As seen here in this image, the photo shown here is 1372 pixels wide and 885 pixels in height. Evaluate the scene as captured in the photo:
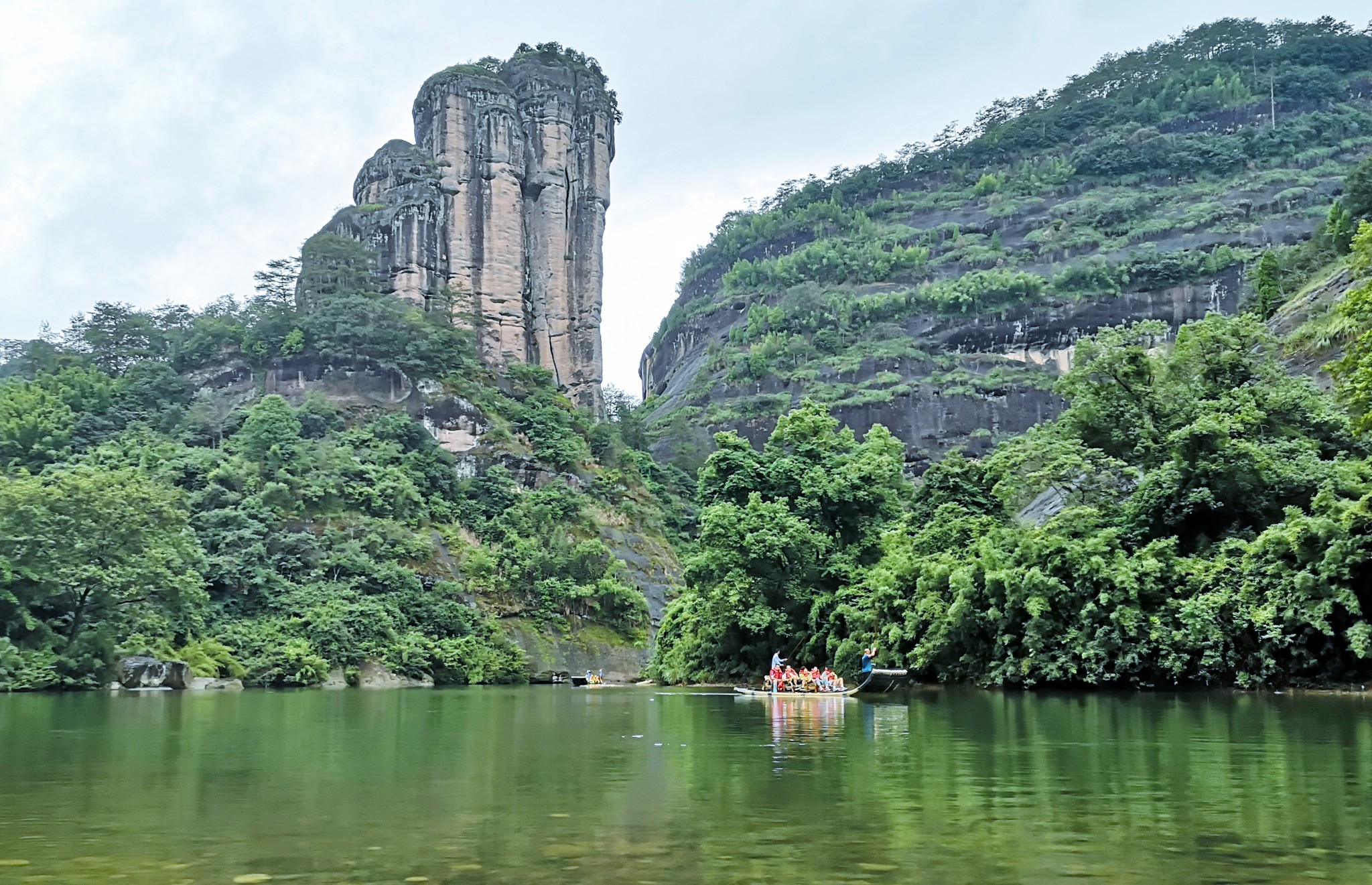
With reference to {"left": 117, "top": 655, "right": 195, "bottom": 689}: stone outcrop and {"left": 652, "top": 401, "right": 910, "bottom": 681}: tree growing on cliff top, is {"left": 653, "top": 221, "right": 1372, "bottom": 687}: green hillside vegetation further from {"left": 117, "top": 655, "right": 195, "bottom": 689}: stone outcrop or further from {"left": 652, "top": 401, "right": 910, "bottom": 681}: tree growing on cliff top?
{"left": 117, "top": 655, "right": 195, "bottom": 689}: stone outcrop

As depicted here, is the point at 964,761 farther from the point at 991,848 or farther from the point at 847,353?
the point at 847,353

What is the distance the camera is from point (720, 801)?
32.3ft

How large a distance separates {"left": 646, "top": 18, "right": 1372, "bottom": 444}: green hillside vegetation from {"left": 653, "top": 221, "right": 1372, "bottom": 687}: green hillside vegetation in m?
54.3

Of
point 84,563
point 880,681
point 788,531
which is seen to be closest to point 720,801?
point 880,681

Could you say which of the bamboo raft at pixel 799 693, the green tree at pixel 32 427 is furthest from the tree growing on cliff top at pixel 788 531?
the green tree at pixel 32 427

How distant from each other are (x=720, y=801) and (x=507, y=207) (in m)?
75.8

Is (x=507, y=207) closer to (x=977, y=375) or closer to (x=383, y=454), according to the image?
(x=383, y=454)

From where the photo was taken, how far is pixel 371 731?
19.2m

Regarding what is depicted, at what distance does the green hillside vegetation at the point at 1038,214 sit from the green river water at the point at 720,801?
7329 centimetres

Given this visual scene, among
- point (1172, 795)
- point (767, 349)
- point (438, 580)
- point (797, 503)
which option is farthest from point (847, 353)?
point (1172, 795)

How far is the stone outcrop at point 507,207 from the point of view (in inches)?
3095

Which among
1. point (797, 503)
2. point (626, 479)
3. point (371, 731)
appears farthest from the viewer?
point (626, 479)

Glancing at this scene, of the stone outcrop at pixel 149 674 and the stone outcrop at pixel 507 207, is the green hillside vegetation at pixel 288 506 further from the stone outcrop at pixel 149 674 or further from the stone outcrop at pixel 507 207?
the stone outcrop at pixel 507 207

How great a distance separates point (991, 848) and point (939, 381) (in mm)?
83539
